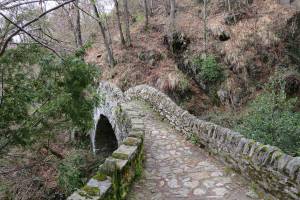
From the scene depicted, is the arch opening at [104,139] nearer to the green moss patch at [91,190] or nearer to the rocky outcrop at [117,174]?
the rocky outcrop at [117,174]

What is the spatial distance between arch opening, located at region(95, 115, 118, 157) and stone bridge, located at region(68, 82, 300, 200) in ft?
23.5

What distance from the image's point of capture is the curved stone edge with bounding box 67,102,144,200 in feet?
11.9

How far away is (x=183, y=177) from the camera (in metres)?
5.20

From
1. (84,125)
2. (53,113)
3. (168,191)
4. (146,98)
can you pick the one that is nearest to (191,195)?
(168,191)

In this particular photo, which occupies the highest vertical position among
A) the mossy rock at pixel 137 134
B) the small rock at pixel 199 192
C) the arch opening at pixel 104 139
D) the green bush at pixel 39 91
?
the green bush at pixel 39 91

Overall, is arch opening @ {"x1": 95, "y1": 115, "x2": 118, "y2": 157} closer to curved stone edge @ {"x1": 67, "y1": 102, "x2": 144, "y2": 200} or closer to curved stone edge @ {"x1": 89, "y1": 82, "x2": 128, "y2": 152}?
curved stone edge @ {"x1": 89, "y1": 82, "x2": 128, "y2": 152}

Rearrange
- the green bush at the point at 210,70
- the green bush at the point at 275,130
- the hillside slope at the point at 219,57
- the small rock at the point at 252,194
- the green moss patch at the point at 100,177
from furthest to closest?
1. the green bush at the point at 210,70
2. the hillside slope at the point at 219,57
3. the green bush at the point at 275,130
4. the small rock at the point at 252,194
5. the green moss patch at the point at 100,177

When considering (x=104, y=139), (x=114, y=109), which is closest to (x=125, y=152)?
Result: (x=114, y=109)

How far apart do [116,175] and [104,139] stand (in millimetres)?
11313

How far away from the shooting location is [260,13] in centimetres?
1588

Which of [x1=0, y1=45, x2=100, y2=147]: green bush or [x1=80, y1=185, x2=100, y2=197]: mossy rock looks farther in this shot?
[x1=0, y1=45, x2=100, y2=147]: green bush

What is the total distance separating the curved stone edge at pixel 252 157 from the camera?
365 centimetres

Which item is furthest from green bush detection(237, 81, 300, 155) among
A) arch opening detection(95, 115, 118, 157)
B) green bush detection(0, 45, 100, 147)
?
arch opening detection(95, 115, 118, 157)

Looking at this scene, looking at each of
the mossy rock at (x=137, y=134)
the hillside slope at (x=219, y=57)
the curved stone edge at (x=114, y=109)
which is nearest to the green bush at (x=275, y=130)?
the mossy rock at (x=137, y=134)
